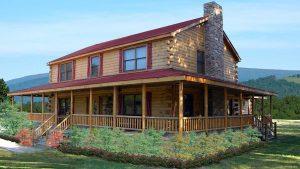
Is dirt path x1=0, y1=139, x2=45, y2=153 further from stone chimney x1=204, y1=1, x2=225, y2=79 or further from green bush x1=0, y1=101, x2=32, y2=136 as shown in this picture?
stone chimney x1=204, y1=1, x2=225, y2=79

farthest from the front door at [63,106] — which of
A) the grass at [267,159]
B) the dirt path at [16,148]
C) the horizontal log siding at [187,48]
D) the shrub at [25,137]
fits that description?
the grass at [267,159]

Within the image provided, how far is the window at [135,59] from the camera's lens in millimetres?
23094

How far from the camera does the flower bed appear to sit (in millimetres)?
13352

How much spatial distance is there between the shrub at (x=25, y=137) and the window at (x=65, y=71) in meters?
9.90

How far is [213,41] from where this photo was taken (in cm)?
2430

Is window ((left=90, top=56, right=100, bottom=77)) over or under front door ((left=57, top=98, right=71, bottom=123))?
over

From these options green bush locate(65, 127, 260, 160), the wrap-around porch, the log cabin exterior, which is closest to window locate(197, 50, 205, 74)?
the log cabin exterior

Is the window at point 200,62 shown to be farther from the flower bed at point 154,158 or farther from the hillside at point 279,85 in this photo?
the hillside at point 279,85

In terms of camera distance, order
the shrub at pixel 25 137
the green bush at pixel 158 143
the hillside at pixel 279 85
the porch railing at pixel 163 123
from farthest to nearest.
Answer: the hillside at pixel 279 85, the shrub at pixel 25 137, the porch railing at pixel 163 123, the green bush at pixel 158 143

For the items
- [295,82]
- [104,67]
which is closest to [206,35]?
[104,67]

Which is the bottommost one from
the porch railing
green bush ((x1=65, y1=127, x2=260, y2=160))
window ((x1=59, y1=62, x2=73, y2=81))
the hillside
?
green bush ((x1=65, y1=127, x2=260, y2=160))

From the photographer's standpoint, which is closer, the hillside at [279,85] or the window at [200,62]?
the window at [200,62]

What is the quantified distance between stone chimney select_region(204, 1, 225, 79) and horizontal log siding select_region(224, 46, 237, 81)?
9.39 ft

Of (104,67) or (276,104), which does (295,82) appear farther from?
(104,67)
